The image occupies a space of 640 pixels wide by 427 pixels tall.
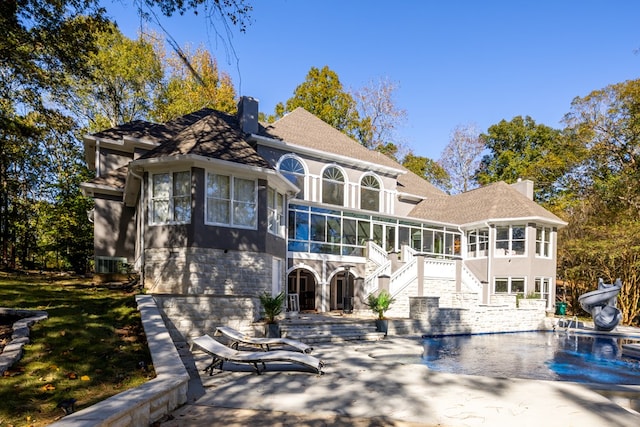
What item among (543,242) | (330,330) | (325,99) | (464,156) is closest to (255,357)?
(330,330)

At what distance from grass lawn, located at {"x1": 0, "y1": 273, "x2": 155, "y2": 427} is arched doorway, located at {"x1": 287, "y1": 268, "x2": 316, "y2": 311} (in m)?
11.3

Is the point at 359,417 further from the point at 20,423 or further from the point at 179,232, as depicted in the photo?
the point at 179,232

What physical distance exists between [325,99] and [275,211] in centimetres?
2302

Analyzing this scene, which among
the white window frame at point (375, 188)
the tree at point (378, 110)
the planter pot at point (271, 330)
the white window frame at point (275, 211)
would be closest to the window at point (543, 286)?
the white window frame at point (375, 188)

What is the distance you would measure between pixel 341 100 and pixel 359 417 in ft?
113

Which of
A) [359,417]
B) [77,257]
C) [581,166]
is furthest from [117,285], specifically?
[581,166]

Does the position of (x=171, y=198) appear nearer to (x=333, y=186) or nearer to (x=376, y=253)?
(x=333, y=186)

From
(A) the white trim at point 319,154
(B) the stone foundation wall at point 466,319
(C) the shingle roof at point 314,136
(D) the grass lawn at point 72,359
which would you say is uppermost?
(C) the shingle roof at point 314,136

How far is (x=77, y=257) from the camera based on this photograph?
28.5 m

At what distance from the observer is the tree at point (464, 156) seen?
4262cm

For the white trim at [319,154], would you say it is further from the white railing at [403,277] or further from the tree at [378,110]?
the tree at [378,110]

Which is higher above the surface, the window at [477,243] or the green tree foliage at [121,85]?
the green tree foliage at [121,85]

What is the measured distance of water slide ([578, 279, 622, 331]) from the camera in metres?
19.1

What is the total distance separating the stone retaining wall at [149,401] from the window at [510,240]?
72.5ft
